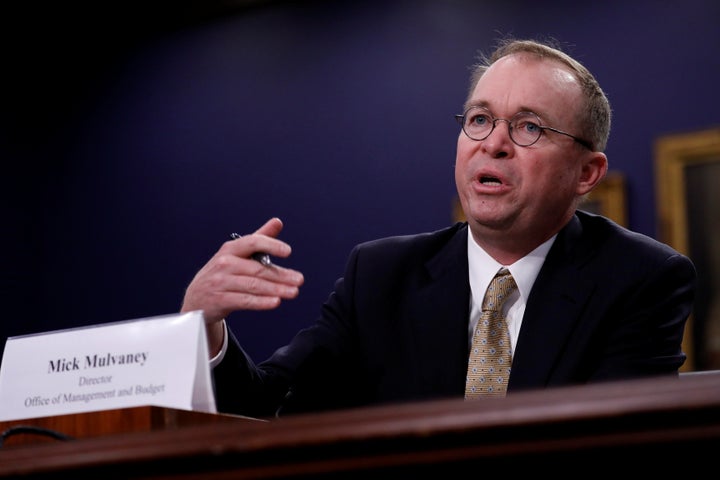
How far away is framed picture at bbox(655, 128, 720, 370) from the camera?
3.75 m

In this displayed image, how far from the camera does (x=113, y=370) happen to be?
51.1 inches

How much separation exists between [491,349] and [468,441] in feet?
4.25

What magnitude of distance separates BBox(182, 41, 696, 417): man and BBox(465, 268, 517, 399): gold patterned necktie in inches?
0.6

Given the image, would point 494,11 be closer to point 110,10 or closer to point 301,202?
point 301,202

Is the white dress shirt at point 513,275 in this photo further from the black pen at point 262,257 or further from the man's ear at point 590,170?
the black pen at point 262,257

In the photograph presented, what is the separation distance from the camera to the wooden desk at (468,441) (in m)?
0.69

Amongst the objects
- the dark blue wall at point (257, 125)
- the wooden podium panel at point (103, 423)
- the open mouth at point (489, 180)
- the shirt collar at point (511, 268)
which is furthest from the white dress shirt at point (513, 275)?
the dark blue wall at point (257, 125)

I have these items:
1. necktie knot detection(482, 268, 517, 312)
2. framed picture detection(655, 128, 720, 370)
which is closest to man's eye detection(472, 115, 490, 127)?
necktie knot detection(482, 268, 517, 312)

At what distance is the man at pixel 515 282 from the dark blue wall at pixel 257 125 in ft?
6.33

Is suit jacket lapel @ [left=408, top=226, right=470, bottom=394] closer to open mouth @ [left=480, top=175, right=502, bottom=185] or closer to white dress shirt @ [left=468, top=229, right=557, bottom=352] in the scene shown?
white dress shirt @ [left=468, top=229, right=557, bottom=352]

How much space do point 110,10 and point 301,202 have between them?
6.10ft

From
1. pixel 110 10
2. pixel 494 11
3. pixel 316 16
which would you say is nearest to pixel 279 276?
pixel 494 11

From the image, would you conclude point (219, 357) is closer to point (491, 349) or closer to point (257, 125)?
point (491, 349)

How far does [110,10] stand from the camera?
571cm
